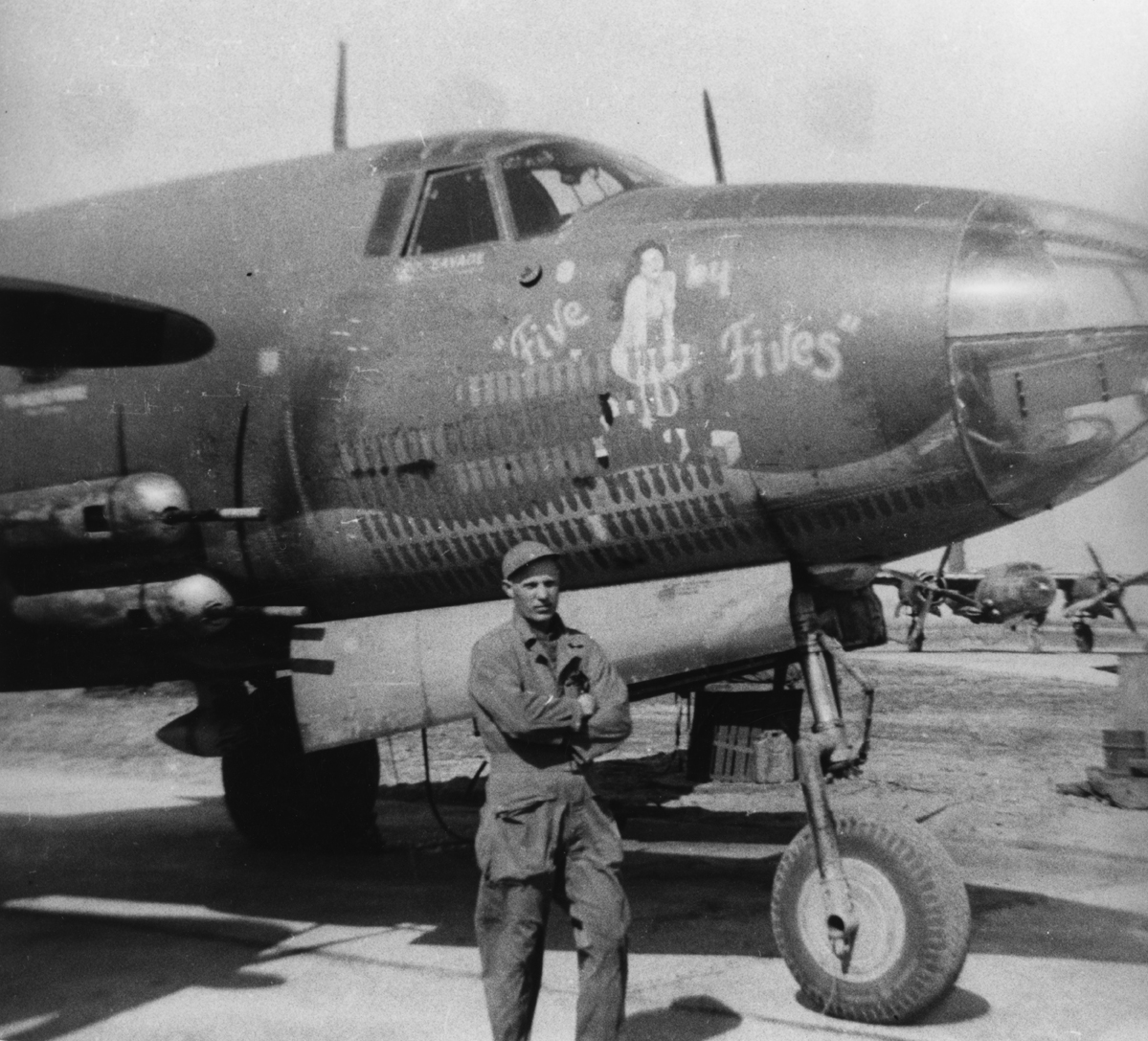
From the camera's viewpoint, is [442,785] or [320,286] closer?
[320,286]

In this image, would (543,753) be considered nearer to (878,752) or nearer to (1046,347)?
(1046,347)

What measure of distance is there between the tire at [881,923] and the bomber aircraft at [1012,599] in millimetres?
22833

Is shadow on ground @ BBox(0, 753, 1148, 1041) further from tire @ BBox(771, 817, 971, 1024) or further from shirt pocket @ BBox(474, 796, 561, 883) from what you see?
shirt pocket @ BBox(474, 796, 561, 883)

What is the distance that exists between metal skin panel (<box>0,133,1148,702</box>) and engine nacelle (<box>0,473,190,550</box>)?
0.13m

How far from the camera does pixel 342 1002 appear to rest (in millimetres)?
5297

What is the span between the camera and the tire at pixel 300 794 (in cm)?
A: 927

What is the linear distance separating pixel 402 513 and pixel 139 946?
9.31 ft

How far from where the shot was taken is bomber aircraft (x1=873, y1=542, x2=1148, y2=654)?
28653 millimetres

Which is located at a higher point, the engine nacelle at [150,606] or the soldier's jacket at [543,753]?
the engine nacelle at [150,606]

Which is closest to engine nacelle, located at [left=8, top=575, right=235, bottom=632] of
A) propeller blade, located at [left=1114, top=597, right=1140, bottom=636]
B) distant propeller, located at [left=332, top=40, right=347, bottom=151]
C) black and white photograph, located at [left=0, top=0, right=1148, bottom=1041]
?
black and white photograph, located at [left=0, top=0, right=1148, bottom=1041]

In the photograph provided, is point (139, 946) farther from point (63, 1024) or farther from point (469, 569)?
point (469, 569)

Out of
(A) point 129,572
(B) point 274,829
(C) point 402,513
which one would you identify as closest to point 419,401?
(C) point 402,513

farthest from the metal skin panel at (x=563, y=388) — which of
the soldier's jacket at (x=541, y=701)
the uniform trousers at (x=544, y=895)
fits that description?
the uniform trousers at (x=544, y=895)

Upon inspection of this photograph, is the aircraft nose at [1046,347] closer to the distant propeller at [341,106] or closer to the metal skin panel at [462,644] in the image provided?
the metal skin panel at [462,644]
